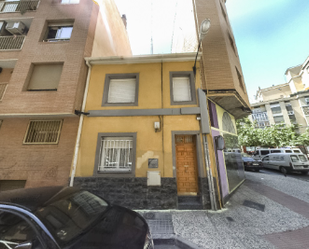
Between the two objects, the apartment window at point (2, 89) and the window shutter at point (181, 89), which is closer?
the window shutter at point (181, 89)

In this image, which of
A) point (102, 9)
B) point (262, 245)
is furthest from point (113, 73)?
point (262, 245)

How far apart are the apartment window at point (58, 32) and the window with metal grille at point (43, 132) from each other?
4748mm

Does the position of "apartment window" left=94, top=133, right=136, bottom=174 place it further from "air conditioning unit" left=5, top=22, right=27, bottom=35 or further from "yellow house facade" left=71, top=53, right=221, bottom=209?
"air conditioning unit" left=5, top=22, right=27, bottom=35

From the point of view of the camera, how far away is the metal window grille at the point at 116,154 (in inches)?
193

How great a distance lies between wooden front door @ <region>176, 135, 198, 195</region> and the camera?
4.94 metres

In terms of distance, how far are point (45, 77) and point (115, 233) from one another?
24.3ft

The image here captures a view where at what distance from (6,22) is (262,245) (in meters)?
15.5

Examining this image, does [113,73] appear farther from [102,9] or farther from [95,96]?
[102,9]

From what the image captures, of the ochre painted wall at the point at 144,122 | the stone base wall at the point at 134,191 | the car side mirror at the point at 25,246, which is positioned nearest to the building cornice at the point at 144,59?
the ochre painted wall at the point at 144,122

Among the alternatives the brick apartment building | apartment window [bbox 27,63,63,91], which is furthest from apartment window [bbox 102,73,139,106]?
apartment window [bbox 27,63,63,91]

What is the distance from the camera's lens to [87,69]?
6160 mm

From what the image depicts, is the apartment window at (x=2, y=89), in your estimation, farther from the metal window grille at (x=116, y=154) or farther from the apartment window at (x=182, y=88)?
the apartment window at (x=182, y=88)

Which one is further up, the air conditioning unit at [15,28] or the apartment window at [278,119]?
the apartment window at [278,119]

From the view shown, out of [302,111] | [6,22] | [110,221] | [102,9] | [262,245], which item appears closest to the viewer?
[110,221]
